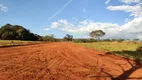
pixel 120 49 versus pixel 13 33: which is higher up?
pixel 13 33

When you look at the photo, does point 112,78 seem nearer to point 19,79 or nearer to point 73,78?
point 73,78

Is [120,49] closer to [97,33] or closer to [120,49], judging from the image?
[120,49]

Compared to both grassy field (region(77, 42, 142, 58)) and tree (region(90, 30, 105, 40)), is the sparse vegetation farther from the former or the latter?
tree (region(90, 30, 105, 40))

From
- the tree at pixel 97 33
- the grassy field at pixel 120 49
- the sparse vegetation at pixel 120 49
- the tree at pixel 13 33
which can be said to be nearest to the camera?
the sparse vegetation at pixel 120 49

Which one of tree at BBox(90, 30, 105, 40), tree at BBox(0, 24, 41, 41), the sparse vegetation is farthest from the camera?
tree at BBox(90, 30, 105, 40)

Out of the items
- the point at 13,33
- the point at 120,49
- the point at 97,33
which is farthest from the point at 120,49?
the point at 97,33

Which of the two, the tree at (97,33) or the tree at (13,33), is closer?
the tree at (13,33)

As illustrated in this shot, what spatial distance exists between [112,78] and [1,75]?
15.2ft

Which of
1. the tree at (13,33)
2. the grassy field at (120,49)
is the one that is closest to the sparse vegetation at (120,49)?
the grassy field at (120,49)

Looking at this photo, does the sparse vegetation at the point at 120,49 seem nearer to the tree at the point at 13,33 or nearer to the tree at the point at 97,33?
the tree at the point at 13,33

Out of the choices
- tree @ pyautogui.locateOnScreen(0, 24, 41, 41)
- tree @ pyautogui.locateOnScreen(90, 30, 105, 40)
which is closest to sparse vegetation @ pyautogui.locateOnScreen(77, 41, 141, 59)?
tree @ pyautogui.locateOnScreen(0, 24, 41, 41)

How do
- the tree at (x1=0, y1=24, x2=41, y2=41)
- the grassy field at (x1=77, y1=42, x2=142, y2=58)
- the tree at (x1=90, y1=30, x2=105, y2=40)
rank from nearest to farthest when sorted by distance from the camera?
the grassy field at (x1=77, y1=42, x2=142, y2=58)
the tree at (x1=0, y1=24, x2=41, y2=41)
the tree at (x1=90, y1=30, x2=105, y2=40)

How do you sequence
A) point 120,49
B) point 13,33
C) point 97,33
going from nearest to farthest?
point 120,49
point 13,33
point 97,33

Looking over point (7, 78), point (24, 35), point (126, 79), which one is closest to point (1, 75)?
point (7, 78)
